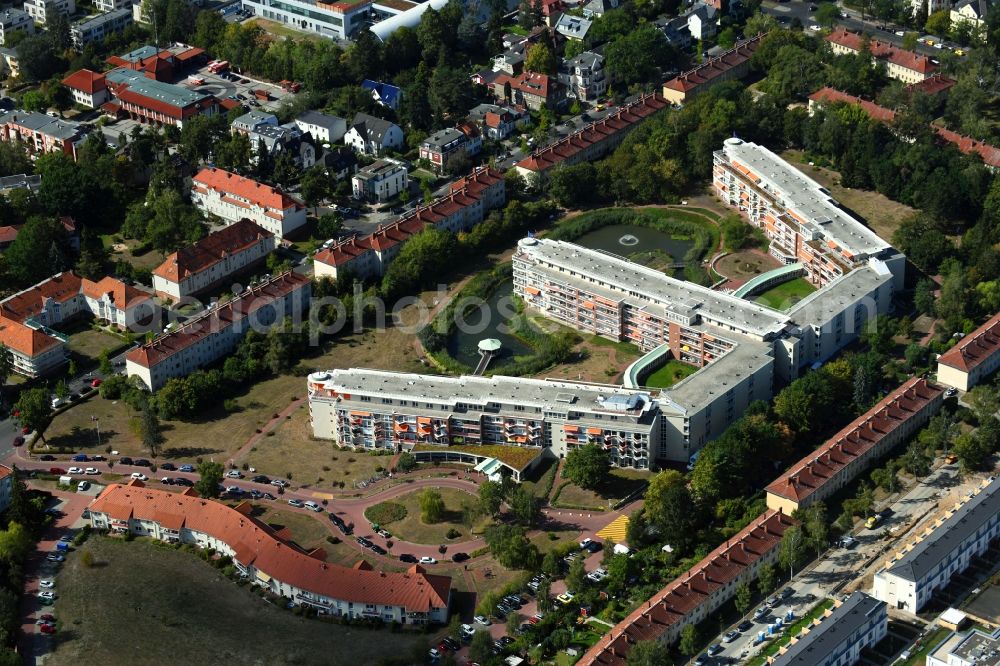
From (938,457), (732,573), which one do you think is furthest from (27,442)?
(938,457)

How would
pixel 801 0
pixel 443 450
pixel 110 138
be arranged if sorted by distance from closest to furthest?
pixel 443 450 < pixel 110 138 < pixel 801 0

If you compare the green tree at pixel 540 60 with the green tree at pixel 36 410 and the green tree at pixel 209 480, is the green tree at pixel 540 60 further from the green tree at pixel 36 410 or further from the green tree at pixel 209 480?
the green tree at pixel 209 480

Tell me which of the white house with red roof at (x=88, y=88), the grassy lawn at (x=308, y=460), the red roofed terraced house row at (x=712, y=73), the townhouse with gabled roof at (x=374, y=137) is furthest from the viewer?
the white house with red roof at (x=88, y=88)

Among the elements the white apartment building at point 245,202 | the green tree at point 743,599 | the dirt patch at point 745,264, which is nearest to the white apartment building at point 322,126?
the white apartment building at point 245,202

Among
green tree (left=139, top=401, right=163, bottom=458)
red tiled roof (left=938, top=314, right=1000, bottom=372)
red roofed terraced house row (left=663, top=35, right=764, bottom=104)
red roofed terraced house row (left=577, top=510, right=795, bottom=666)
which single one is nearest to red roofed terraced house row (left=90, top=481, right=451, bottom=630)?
green tree (left=139, top=401, right=163, bottom=458)

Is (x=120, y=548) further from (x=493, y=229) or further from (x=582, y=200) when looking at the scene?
(x=582, y=200)
